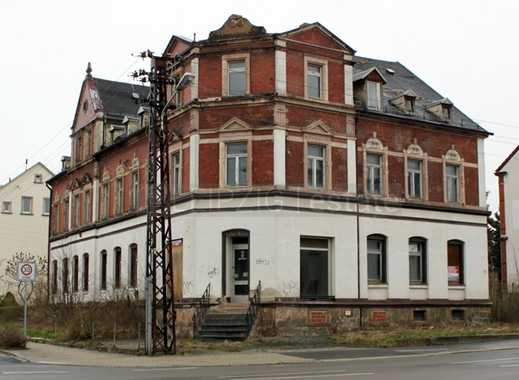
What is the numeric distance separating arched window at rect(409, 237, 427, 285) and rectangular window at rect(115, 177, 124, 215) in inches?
618

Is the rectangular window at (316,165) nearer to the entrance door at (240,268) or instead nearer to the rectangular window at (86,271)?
the entrance door at (240,268)

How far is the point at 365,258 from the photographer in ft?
109

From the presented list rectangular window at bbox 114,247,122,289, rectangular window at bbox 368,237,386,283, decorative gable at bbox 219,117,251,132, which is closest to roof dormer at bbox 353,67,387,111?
rectangular window at bbox 368,237,386,283

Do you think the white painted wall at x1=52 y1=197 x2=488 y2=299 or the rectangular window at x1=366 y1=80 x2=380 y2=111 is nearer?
the white painted wall at x1=52 y1=197 x2=488 y2=299

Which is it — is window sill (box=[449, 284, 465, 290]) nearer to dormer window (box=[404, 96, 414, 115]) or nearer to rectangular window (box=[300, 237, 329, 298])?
rectangular window (box=[300, 237, 329, 298])

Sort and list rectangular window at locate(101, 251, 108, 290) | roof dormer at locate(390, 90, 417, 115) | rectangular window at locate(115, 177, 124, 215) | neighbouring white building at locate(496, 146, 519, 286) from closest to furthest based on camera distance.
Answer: roof dormer at locate(390, 90, 417, 115) → rectangular window at locate(115, 177, 124, 215) → rectangular window at locate(101, 251, 108, 290) → neighbouring white building at locate(496, 146, 519, 286)

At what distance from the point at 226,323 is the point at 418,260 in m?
10.6

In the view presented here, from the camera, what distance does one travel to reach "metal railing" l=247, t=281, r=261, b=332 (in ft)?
98.0

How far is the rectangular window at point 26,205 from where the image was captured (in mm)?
73681

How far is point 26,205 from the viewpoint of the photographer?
73.9 m

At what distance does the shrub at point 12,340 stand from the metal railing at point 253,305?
8.37 meters

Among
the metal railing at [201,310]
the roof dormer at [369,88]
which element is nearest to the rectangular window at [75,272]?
the metal railing at [201,310]

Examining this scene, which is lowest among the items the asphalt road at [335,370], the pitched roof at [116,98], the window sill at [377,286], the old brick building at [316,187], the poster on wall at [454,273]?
the asphalt road at [335,370]

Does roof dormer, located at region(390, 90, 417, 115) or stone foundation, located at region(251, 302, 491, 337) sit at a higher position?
roof dormer, located at region(390, 90, 417, 115)
